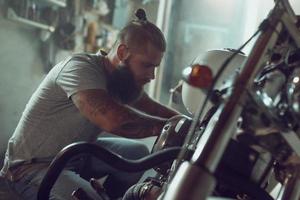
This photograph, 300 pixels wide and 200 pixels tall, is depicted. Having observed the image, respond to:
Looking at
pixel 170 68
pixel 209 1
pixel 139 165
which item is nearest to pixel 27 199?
pixel 139 165

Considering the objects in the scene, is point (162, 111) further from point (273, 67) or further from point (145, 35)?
point (273, 67)

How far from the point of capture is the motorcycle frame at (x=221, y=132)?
1.96 feet

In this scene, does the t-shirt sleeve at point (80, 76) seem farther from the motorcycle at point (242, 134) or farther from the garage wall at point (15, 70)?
the garage wall at point (15, 70)

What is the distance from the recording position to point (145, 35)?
140cm

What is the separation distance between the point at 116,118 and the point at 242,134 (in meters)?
0.55

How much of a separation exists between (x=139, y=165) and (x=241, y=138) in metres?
0.23

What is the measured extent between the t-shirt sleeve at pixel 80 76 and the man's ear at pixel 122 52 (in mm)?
81

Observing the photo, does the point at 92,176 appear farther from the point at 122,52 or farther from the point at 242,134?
the point at 242,134

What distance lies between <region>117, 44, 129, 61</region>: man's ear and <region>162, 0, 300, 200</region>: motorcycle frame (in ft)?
2.52

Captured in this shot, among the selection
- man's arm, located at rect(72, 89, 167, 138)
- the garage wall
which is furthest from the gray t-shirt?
the garage wall

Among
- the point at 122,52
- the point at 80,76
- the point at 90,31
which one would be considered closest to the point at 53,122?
the point at 80,76

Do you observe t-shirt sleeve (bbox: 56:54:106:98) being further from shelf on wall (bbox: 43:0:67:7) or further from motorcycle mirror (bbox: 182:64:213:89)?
shelf on wall (bbox: 43:0:67:7)

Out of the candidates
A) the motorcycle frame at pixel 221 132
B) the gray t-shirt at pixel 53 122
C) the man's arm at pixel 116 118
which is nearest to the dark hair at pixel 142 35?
the gray t-shirt at pixel 53 122

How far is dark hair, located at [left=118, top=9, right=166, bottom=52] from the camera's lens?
140 centimetres
